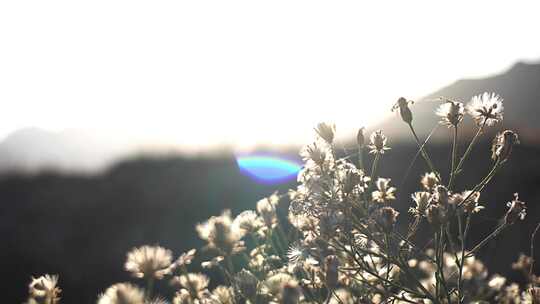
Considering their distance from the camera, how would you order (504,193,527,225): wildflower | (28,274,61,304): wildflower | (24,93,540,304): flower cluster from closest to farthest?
1. (28,274,61,304): wildflower
2. (24,93,540,304): flower cluster
3. (504,193,527,225): wildflower

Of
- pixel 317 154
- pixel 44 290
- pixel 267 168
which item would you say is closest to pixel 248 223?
pixel 317 154

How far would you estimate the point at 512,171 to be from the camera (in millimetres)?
6527

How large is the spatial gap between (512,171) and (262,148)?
3.74 meters

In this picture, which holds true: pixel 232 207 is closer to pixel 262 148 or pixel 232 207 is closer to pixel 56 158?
pixel 262 148

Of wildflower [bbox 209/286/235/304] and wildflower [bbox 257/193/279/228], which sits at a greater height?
wildflower [bbox 257/193/279/228]

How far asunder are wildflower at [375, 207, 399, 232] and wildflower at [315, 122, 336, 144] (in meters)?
0.34

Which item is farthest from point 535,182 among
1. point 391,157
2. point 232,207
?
point 232,207

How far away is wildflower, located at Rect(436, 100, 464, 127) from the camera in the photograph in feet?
6.09

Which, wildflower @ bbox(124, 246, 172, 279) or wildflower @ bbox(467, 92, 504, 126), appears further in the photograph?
wildflower @ bbox(467, 92, 504, 126)

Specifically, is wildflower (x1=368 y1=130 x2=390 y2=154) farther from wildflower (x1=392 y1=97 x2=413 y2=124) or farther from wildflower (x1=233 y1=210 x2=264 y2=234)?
wildflower (x1=233 y1=210 x2=264 y2=234)

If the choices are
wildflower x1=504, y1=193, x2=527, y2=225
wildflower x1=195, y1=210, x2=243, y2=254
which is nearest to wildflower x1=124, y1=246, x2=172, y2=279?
wildflower x1=195, y1=210, x2=243, y2=254

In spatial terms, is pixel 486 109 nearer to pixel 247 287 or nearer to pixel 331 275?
pixel 331 275

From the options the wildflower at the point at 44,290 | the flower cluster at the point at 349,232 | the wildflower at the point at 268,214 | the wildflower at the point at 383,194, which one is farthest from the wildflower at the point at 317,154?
the wildflower at the point at 44,290

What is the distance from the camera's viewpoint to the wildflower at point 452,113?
186cm
